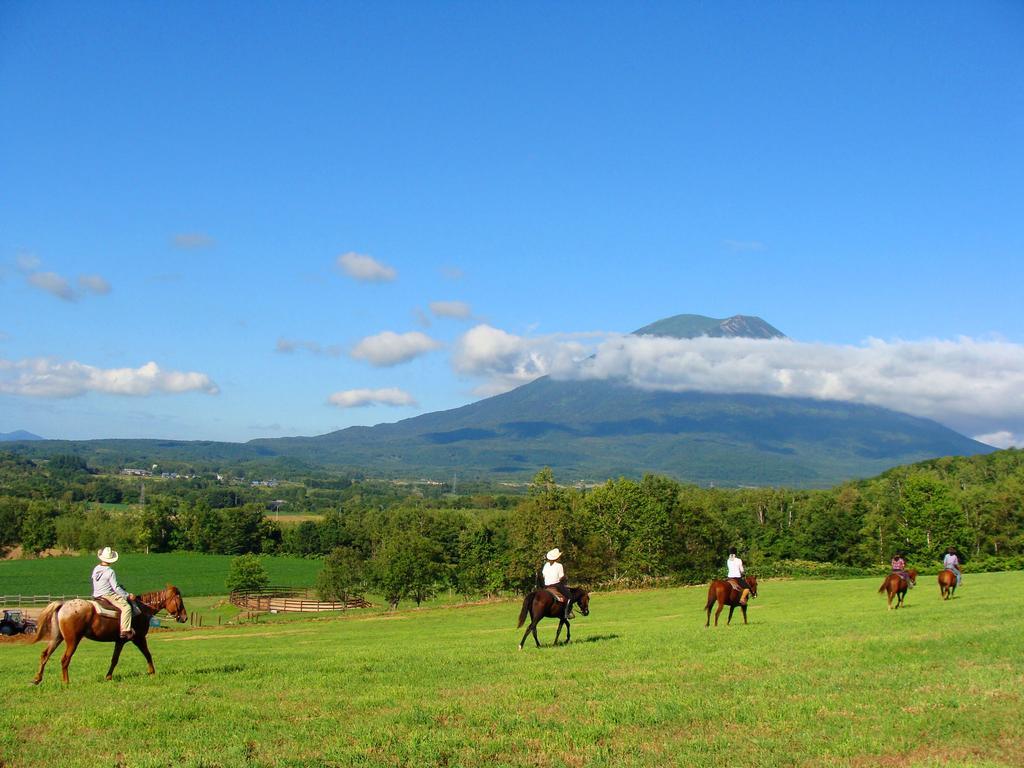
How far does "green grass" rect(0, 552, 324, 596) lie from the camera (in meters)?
97.7

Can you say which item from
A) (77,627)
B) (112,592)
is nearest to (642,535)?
(112,592)

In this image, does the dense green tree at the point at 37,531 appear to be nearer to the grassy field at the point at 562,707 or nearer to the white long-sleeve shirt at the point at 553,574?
the grassy field at the point at 562,707

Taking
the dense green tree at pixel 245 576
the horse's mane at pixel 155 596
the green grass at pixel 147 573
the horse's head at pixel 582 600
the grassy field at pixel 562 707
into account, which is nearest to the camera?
the grassy field at pixel 562 707

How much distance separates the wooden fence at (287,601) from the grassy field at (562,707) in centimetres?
5994

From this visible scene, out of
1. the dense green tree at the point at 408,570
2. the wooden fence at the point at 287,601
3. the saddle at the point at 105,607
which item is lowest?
the wooden fence at the point at 287,601

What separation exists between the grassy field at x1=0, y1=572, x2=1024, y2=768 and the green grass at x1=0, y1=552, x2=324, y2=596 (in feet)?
272

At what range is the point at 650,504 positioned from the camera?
8612 cm

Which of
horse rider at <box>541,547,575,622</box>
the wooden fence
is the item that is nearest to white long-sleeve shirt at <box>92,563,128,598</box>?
horse rider at <box>541,547,575,622</box>

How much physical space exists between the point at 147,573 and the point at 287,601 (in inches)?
1660

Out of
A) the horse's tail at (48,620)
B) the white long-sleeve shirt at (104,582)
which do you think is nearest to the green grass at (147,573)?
the horse's tail at (48,620)

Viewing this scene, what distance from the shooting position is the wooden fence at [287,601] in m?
77.9

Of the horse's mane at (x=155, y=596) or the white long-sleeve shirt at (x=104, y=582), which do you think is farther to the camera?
the horse's mane at (x=155, y=596)

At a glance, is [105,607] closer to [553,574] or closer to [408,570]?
[553,574]

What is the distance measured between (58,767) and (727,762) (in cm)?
783
